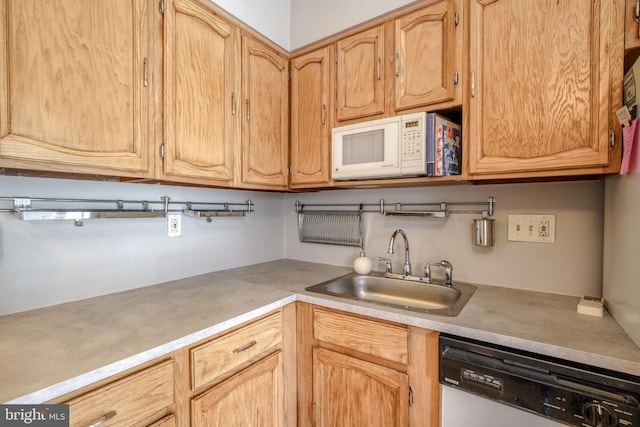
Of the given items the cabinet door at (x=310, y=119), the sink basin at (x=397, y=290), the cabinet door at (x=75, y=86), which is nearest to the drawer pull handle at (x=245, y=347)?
the sink basin at (x=397, y=290)

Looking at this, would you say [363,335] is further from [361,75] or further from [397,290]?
[361,75]

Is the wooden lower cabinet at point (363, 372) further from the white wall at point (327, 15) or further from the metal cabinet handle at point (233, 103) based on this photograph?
the white wall at point (327, 15)

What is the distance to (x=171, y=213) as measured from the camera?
4.99 feet

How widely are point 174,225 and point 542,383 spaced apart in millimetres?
1598

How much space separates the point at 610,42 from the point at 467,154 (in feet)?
1.74

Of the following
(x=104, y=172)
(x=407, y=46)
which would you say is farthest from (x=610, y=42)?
(x=104, y=172)

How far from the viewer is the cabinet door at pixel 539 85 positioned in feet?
3.28

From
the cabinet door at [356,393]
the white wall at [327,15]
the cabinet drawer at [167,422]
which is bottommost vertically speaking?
the cabinet door at [356,393]

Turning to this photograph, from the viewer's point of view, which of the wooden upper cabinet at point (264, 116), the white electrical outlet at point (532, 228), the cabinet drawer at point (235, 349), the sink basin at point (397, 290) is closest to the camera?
the cabinet drawer at point (235, 349)

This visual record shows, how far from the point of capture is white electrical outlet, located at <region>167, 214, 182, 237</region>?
1514 millimetres

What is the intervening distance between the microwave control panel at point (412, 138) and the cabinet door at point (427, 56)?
0.37 ft

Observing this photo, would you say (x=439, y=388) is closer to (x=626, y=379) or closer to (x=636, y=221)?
(x=626, y=379)

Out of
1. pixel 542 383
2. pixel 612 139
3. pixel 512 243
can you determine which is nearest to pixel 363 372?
pixel 542 383

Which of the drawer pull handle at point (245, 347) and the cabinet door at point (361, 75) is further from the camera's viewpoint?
the cabinet door at point (361, 75)
